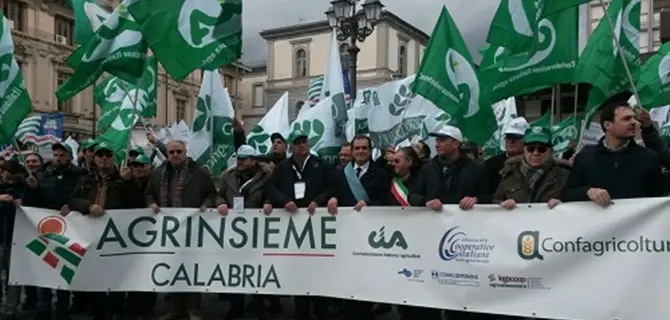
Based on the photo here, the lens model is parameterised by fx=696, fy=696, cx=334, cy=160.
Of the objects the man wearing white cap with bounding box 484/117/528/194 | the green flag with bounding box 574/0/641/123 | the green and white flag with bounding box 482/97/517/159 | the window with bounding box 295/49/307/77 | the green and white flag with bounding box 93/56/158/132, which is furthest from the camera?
the window with bounding box 295/49/307/77

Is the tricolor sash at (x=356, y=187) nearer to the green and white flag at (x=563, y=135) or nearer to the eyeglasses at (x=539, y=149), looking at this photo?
the eyeglasses at (x=539, y=149)

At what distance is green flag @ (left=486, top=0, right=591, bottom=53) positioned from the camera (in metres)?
6.68

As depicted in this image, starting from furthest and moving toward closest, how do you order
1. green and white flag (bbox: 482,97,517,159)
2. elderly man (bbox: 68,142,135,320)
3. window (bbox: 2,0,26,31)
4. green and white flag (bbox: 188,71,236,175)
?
window (bbox: 2,0,26,31)
green and white flag (bbox: 482,97,517,159)
green and white flag (bbox: 188,71,236,175)
elderly man (bbox: 68,142,135,320)

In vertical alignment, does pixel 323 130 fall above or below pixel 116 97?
below

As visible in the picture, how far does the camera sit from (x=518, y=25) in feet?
22.2

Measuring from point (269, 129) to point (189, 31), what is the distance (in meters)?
4.80

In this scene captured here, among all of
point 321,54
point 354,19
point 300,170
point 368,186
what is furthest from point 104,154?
point 321,54

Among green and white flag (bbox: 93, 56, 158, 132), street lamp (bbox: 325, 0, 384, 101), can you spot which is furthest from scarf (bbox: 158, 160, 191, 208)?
street lamp (bbox: 325, 0, 384, 101)

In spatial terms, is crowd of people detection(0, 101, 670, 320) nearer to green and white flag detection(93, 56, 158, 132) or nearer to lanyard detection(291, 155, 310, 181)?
lanyard detection(291, 155, 310, 181)

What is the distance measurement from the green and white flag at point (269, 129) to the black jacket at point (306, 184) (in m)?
4.84

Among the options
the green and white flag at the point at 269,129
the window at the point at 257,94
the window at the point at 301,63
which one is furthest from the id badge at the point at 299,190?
the window at the point at 257,94

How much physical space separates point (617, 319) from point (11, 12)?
147 feet

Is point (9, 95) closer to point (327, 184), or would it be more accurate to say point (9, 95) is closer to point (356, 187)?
point (327, 184)

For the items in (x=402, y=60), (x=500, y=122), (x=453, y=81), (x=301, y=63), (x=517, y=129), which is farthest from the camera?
(x=301, y=63)
